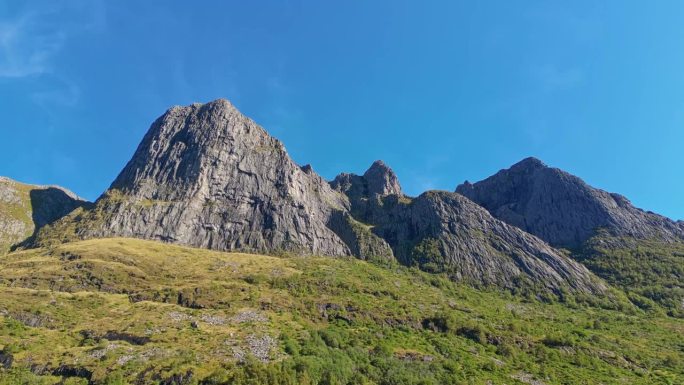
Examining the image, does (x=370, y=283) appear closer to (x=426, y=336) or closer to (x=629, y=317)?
(x=426, y=336)

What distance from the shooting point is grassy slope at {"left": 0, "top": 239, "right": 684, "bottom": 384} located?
8425cm

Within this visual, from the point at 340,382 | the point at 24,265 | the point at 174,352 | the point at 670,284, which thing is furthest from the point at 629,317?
the point at 24,265

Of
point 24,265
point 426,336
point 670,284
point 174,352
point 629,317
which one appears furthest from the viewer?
point 670,284

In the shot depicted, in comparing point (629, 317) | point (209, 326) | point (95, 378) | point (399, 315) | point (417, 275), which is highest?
point (417, 275)

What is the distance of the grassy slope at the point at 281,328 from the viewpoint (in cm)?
8425

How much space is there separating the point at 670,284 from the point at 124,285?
640 feet

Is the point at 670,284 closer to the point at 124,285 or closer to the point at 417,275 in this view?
the point at 417,275

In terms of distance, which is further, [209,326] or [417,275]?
[417,275]

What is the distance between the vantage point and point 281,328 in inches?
4328

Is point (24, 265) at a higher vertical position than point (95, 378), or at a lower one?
higher

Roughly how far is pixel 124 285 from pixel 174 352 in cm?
6138

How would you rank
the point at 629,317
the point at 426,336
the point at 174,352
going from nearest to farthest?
the point at 174,352
the point at 426,336
the point at 629,317

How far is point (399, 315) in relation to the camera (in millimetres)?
130750

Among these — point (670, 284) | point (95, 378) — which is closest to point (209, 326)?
point (95, 378)
